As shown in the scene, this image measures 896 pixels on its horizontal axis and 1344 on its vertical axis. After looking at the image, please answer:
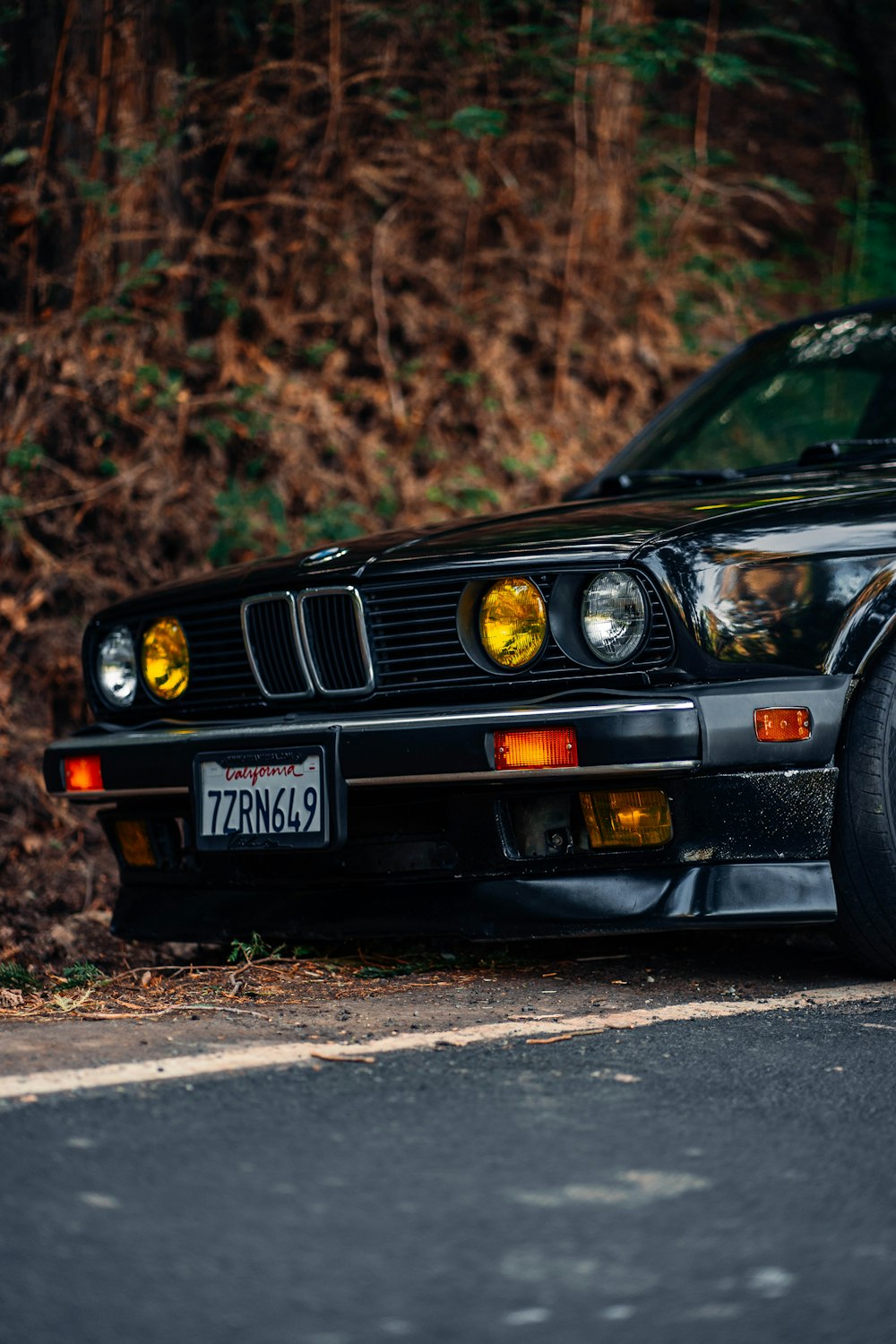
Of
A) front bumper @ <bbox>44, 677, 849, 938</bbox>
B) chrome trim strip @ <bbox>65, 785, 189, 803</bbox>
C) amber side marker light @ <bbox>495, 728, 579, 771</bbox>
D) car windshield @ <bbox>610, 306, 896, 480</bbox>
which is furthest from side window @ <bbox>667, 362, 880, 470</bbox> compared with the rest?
chrome trim strip @ <bbox>65, 785, 189, 803</bbox>

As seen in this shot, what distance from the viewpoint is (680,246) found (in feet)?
31.2

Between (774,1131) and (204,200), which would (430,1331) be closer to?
(774,1131)

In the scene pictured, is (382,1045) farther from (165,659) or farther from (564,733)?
(165,659)

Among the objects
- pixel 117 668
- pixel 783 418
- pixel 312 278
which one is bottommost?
pixel 117 668

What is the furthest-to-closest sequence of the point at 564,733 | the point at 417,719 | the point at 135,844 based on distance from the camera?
the point at 135,844, the point at 417,719, the point at 564,733

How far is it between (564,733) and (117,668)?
4.80 feet

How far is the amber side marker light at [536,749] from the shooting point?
3.43m

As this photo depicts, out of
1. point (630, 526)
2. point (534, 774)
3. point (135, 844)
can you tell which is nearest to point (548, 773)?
point (534, 774)

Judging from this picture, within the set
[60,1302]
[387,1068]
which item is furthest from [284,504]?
[60,1302]

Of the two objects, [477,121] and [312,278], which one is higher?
[477,121]

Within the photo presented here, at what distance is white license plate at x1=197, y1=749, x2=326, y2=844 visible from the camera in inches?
144

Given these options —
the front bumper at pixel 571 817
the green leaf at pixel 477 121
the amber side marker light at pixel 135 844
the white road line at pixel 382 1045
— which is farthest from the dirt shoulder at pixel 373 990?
the green leaf at pixel 477 121

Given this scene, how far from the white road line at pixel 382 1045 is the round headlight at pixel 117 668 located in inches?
61.4

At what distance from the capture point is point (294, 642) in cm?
392
